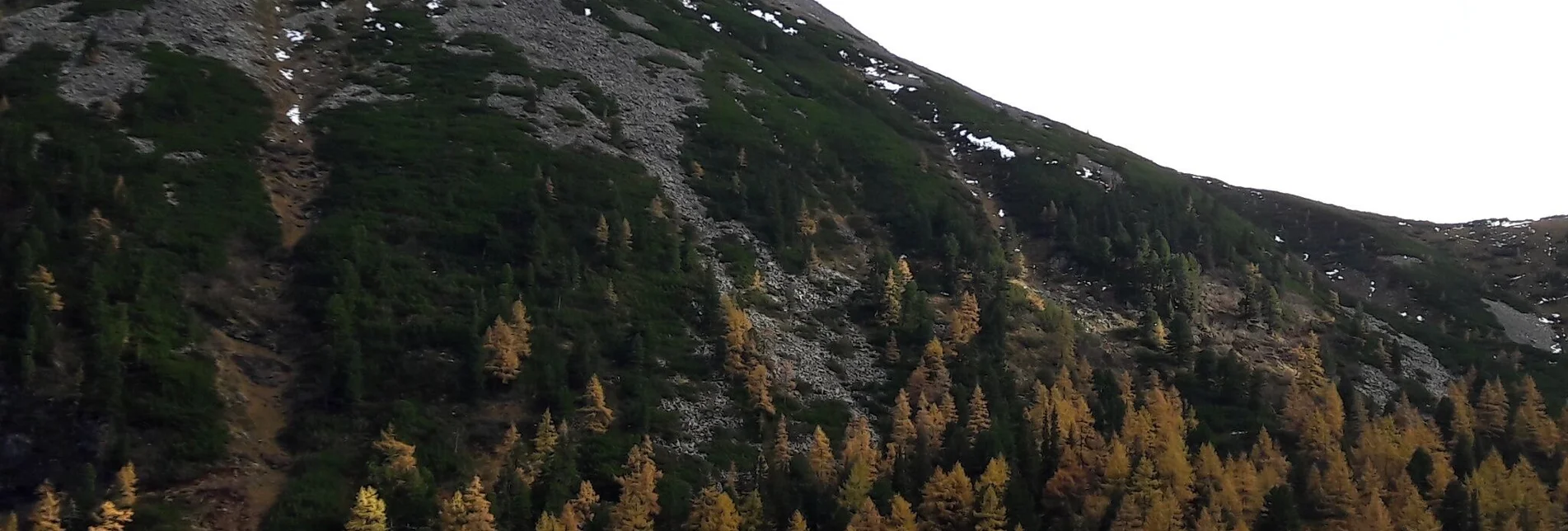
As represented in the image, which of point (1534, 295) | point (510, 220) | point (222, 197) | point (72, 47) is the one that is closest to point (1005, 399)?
point (510, 220)

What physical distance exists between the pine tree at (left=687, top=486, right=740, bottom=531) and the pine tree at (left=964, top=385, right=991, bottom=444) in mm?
27771

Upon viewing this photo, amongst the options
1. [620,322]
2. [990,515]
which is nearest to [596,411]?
[620,322]

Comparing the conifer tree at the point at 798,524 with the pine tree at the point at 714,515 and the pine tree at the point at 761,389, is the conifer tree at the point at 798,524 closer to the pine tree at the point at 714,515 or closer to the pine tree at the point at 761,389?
the pine tree at the point at 714,515

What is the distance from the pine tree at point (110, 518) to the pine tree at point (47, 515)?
173 cm

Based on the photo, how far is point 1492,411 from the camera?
379 ft

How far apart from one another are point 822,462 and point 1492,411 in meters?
81.4

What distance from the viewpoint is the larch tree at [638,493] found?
74.6m

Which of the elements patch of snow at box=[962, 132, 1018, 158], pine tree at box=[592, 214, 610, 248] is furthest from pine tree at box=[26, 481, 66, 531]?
patch of snow at box=[962, 132, 1018, 158]

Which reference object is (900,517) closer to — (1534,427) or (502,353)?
(502,353)

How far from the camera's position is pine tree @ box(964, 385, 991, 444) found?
9657 cm

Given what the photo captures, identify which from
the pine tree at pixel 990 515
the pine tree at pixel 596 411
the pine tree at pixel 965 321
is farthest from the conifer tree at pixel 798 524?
the pine tree at pixel 965 321

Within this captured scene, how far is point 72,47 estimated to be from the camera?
119062mm

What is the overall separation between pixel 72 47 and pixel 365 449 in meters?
77.3

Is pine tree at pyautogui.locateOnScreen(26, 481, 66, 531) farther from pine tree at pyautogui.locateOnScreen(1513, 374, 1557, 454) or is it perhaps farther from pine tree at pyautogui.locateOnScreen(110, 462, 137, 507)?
pine tree at pyautogui.locateOnScreen(1513, 374, 1557, 454)
